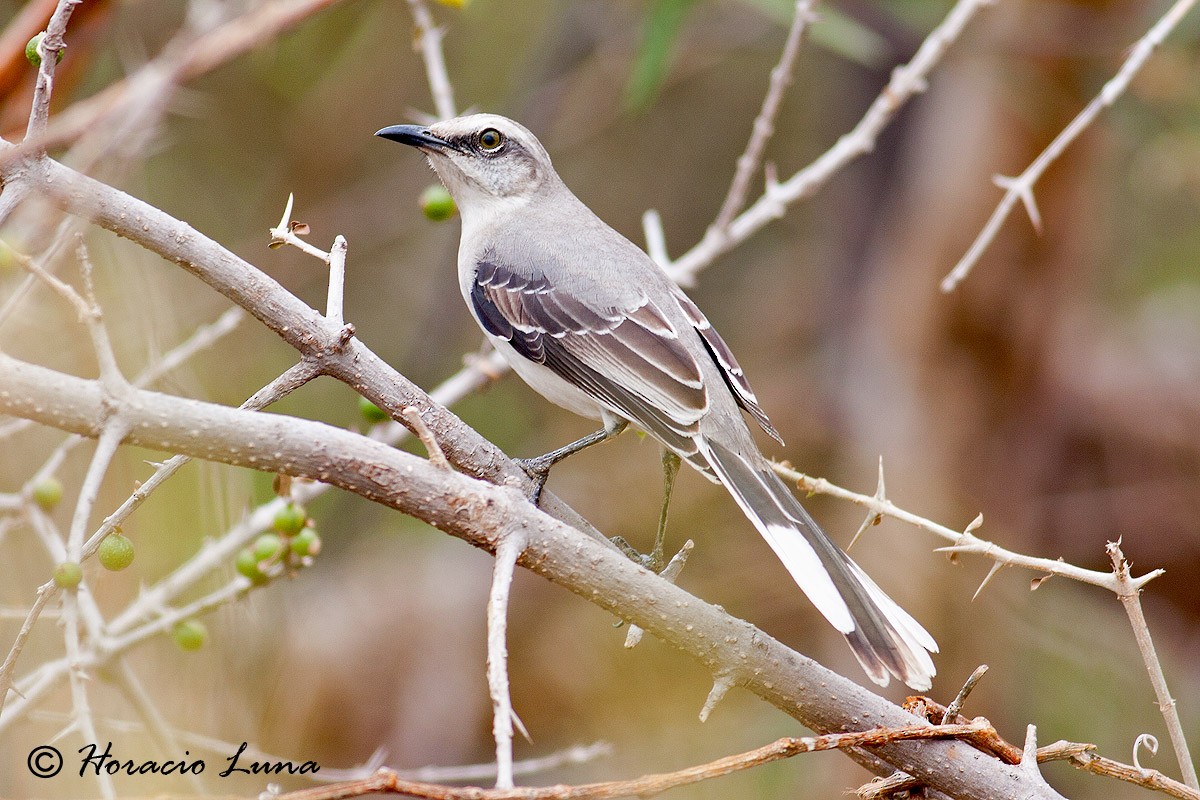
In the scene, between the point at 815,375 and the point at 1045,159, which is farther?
the point at 815,375

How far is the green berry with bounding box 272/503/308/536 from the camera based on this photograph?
2.81 metres

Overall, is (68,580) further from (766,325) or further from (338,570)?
(766,325)

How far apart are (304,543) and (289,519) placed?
3.7 inches

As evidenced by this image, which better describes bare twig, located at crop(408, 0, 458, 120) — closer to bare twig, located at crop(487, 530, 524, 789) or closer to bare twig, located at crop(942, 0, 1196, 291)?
bare twig, located at crop(942, 0, 1196, 291)

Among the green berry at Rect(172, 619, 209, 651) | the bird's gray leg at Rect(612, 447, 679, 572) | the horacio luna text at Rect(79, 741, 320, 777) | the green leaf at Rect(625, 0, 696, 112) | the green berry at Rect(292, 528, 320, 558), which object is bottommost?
the horacio luna text at Rect(79, 741, 320, 777)

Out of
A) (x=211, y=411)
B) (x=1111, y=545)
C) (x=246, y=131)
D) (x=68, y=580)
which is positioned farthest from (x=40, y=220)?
(x=246, y=131)

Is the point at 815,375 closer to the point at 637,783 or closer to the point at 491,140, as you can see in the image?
the point at 491,140

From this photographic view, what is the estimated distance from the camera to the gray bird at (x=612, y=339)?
2869 millimetres

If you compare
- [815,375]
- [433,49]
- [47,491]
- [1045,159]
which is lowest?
[47,491]

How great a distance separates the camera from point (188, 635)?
2.80 meters

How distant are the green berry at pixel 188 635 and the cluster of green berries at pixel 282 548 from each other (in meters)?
0.18

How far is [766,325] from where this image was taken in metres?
8.47

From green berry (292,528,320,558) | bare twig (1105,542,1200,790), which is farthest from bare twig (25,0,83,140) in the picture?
bare twig (1105,542,1200,790)

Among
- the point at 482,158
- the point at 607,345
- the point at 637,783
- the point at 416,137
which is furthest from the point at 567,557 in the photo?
the point at 482,158
